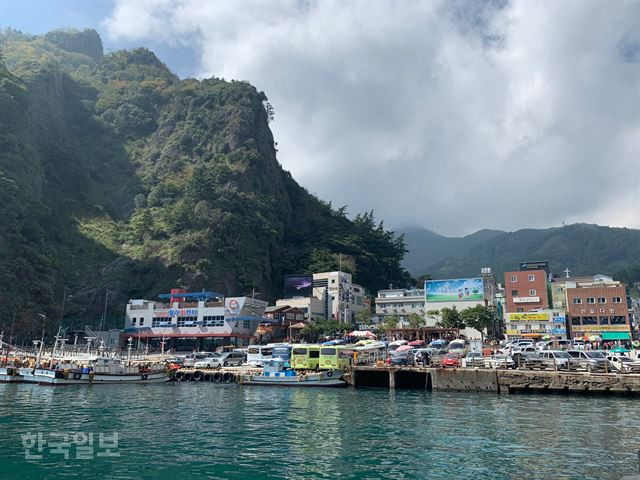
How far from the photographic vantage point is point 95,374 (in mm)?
49094

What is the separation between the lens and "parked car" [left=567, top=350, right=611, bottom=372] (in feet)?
135

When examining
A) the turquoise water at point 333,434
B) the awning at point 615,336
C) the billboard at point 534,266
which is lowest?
the turquoise water at point 333,434

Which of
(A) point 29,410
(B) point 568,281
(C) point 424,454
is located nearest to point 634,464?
(C) point 424,454

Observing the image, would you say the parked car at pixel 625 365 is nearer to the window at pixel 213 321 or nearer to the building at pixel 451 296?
the building at pixel 451 296

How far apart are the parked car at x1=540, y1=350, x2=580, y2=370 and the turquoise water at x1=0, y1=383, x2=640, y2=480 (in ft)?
15.0

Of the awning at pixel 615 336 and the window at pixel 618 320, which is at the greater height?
the window at pixel 618 320

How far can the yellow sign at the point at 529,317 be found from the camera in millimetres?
87938

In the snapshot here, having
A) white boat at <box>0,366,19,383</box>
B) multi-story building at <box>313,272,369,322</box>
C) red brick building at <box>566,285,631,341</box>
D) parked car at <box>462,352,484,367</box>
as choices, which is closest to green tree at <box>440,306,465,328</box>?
red brick building at <box>566,285,631,341</box>

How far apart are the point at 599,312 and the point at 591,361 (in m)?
51.0

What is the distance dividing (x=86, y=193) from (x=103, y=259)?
2830 cm

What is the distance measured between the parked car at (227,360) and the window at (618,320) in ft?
218

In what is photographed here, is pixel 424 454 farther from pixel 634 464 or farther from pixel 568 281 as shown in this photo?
pixel 568 281

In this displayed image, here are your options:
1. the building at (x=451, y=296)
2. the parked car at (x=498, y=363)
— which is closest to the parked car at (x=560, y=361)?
the parked car at (x=498, y=363)

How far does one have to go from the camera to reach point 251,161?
133625 millimetres
